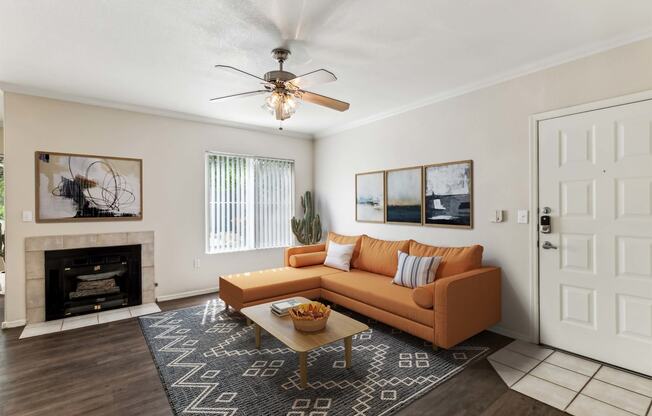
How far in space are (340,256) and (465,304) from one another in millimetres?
1880

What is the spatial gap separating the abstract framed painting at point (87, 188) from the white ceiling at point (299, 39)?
2.72 ft

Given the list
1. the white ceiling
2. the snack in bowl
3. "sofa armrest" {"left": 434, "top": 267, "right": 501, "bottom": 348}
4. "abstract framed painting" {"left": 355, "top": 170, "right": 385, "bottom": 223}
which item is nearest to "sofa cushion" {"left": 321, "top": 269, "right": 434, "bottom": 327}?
"sofa armrest" {"left": 434, "top": 267, "right": 501, "bottom": 348}

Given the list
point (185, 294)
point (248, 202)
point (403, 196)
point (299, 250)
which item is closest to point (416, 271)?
point (403, 196)

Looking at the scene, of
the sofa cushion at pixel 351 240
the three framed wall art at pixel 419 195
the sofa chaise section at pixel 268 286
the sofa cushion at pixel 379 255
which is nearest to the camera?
the sofa chaise section at pixel 268 286

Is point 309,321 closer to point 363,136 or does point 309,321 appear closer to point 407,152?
point 407,152

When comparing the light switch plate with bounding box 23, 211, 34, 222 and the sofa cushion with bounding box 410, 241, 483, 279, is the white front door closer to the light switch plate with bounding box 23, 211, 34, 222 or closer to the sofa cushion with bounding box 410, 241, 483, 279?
the sofa cushion with bounding box 410, 241, 483, 279

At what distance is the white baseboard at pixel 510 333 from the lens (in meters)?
3.08

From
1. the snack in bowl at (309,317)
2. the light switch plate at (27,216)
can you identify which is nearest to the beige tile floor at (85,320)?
the light switch plate at (27,216)

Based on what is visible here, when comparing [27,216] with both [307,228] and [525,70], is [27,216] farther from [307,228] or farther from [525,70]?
[525,70]

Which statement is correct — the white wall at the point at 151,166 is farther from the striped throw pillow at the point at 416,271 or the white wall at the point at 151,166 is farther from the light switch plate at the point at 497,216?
the light switch plate at the point at 497,216

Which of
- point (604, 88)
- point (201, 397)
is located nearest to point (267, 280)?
→ point (201, 397)

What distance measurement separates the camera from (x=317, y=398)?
2176 mm

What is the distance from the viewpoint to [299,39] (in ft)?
8.23

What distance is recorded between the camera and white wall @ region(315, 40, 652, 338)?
104 inches
